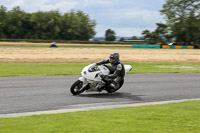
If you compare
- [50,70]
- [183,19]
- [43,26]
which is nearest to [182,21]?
[183,19]

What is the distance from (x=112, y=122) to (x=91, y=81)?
391 cm

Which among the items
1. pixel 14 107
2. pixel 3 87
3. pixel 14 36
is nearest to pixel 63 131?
pixel 14 107

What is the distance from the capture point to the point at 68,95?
10805mm

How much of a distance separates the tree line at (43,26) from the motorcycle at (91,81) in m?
86.1

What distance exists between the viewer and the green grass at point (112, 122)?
6.05 m

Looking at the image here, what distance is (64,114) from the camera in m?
7.59

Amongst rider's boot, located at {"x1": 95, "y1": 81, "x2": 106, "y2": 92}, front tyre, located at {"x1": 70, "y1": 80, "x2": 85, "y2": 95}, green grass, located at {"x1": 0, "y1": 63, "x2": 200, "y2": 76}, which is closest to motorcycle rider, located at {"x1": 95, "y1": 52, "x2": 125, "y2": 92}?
rider's boot, located at {"x1": 95, "y1": 81, "x2": 106, "y2": 92}

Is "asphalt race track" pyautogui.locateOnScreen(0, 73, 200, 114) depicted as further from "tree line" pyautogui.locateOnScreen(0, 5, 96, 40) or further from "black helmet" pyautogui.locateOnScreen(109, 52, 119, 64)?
"tree line" pyautogui.locateOnScreen(0, 5, 96, 40)

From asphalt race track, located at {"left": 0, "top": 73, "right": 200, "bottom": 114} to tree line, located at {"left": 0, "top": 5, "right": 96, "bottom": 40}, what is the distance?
84.0 metres

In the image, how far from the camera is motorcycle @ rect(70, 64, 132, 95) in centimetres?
1040

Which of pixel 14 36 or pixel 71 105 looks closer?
pixel 71 105

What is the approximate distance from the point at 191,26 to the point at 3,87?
76090 millimetres

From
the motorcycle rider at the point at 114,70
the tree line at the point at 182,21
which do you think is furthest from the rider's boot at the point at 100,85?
the tree line at the point at 182,21

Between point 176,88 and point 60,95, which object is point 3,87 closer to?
point 60,95
